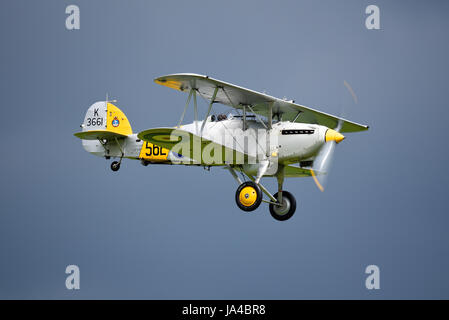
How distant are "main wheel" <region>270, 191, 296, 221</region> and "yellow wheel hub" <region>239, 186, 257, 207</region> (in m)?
2.44

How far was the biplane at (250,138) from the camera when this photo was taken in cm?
1958

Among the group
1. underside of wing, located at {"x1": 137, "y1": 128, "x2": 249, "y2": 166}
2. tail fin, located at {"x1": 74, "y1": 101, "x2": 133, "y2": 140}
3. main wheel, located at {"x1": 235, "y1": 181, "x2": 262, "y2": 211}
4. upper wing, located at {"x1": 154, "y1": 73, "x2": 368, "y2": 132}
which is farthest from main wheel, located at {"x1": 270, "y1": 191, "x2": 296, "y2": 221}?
tail fin, located at {"x1": 74, "y1": 101, "x2": 133, "y2": 140}

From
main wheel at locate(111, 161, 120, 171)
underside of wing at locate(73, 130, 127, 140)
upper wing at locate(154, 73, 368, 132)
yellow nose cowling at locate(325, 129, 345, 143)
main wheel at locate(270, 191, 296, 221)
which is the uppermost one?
upper wing at locate(154, 73, 368, 132)

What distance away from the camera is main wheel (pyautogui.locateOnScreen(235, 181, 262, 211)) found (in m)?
19.1

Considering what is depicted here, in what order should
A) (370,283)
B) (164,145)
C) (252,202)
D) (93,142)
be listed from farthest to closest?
(93,142)
(370,283)
(164,145)
(252,202)

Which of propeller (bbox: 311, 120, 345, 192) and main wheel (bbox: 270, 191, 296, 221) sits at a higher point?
propeller (bbox: 311, 120, 345, 192)

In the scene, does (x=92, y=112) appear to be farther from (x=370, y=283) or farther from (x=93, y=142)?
(x=370, y=283)

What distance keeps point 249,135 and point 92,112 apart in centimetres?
712

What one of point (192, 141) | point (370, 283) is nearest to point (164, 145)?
point (192, 141)

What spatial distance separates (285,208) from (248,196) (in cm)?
251

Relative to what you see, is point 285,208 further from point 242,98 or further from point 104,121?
point 104,121

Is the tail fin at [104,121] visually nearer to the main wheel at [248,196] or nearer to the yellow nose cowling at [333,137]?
the main wheel at [248,196]

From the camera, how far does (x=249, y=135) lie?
20.5m

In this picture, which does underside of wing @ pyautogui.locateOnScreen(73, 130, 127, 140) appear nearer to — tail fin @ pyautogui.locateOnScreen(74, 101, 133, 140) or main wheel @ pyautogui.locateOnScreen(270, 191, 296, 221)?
tail fin @ pyautogui.locateOnScreen(74, 101, 133, 140)
